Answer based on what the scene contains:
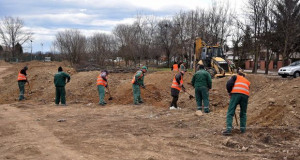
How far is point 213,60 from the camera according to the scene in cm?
1902

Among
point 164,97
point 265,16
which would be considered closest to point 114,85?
point 164,97

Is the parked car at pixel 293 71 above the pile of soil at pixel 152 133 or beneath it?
above

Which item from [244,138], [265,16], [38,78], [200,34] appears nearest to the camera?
[244,138]

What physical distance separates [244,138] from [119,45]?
39901mm

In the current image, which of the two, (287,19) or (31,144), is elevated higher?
(287,19)

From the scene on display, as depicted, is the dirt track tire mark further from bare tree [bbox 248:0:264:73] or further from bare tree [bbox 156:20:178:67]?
bare tree [bbox 156:20:178:67]

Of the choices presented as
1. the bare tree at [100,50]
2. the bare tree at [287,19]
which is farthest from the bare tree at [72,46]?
the bare tree at [287,19]

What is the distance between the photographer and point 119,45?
45188 mm

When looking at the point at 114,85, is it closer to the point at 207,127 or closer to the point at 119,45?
the point at 207,127

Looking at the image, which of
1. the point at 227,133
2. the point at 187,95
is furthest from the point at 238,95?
the point at 187,95

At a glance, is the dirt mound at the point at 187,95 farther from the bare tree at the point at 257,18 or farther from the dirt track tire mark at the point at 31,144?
the bare tree at the point at 257,18

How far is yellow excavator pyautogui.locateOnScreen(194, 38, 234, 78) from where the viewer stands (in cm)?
1836

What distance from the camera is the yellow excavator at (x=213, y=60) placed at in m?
18.4

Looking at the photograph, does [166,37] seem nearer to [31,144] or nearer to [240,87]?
[240,87]
